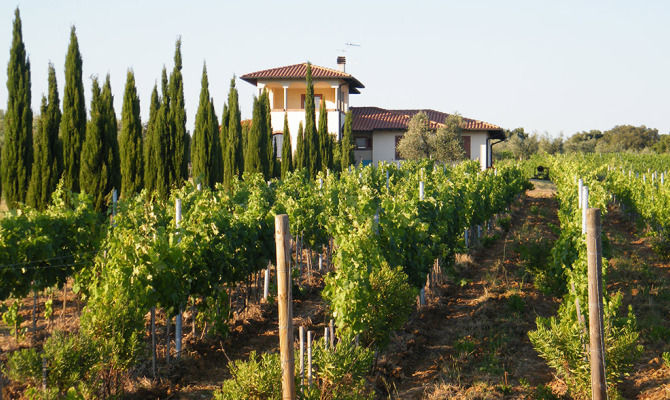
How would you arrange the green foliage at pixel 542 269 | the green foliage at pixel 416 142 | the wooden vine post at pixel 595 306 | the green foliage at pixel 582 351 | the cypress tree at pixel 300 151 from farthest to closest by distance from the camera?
the green foliage at pixel 416 142
the cypress tree at pixel 300 151
the green foliage at pixel 542 269
the green foliage at pixel 582 351
the wooden vine post at pixel 595 306

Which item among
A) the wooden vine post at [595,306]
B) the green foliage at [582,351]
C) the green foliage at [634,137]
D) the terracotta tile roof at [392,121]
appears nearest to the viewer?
the wooden vine post at [595,306]

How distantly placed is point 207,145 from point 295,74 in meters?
14.7

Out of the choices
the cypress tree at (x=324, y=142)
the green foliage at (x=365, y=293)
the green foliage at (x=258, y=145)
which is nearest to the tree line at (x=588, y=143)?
the cypress tree at (x=324, y=142)

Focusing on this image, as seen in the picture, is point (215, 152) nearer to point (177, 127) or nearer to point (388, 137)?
point (177, 127)

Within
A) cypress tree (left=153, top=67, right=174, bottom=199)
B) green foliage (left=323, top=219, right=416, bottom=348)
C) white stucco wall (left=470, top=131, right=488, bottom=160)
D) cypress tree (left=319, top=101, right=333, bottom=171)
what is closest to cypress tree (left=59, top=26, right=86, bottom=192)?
cypress tree (left=153, top=67, right=174, bottom=199)

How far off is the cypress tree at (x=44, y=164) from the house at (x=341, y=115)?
17.5 meters

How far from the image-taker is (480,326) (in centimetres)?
833

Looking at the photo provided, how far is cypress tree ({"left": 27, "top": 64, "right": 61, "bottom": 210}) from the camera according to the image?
538 inches

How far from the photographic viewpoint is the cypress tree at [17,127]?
1376 centimetres

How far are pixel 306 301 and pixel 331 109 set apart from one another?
23.2 meters

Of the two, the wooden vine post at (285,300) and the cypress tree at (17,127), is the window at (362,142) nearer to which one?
the cypress tree at (17,127)

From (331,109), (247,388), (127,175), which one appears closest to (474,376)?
(247,388)

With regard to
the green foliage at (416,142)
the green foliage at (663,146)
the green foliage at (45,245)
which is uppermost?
the green foliage at (663,146)

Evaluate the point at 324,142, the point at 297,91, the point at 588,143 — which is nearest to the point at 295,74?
the point at 297,91
